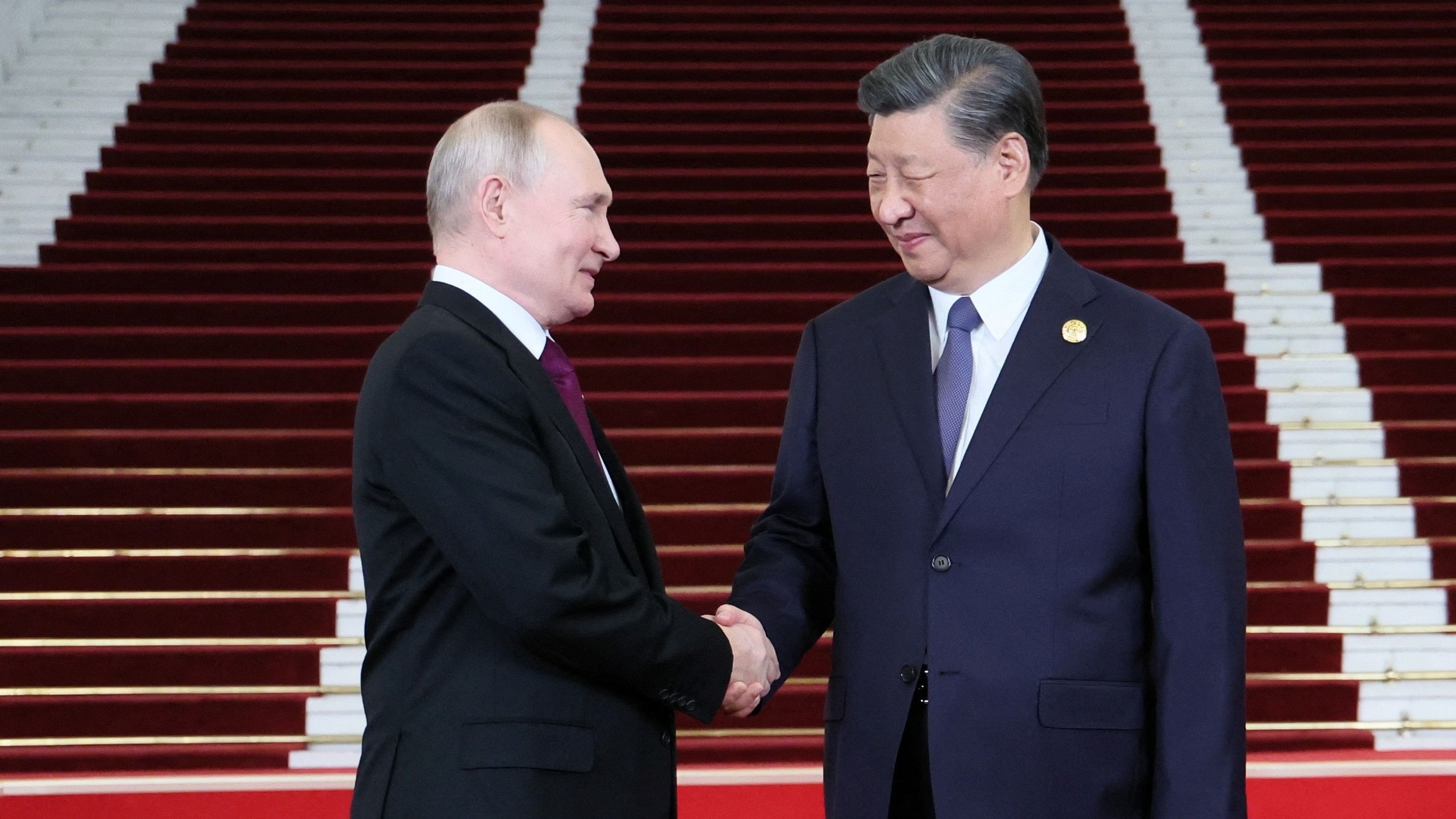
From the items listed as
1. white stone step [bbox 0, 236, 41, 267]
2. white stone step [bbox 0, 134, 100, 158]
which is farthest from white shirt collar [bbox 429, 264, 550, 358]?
white stone step [bbox 0, 134, 100, 158]

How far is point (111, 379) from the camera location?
4859 millimetres

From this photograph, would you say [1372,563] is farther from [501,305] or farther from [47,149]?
[47,149]

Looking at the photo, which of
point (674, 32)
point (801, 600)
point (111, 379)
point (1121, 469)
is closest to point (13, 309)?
point (111, 379)

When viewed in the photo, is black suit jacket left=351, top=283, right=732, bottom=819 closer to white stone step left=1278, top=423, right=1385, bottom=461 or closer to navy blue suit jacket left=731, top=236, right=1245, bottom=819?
navy blue suit jacket left=731, top=236, right=1245, bottom=819

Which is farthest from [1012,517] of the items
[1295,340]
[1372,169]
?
[1372,169]

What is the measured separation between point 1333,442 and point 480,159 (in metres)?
3.75

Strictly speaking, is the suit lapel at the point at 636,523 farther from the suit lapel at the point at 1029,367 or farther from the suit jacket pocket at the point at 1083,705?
the suit jacket pocket at the point at 1083,705

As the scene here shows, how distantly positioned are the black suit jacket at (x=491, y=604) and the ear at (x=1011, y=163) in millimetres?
557

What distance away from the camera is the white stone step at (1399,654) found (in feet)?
12.5

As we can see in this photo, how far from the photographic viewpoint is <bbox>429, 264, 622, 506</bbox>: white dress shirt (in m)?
1.47

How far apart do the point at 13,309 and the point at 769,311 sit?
279 cm

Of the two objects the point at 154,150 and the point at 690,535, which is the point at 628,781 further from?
the point at 154,150

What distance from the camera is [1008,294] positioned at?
160cm

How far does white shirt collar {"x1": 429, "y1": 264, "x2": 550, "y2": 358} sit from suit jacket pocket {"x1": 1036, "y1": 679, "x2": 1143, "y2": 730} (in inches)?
25.3
